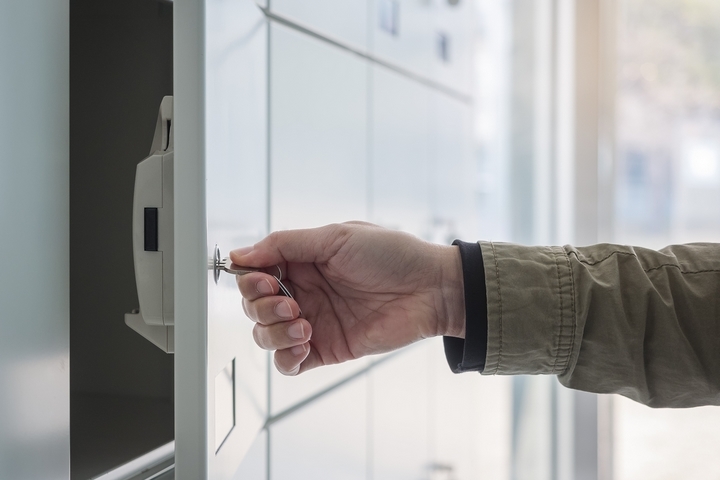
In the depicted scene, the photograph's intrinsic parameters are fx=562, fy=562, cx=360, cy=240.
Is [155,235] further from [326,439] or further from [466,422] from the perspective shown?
[466,422]

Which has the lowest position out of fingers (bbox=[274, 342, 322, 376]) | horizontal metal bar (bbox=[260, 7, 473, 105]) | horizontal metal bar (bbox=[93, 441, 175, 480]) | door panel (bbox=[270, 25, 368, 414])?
horizontal metal bar (bbox=[93, 441, 175, 480])

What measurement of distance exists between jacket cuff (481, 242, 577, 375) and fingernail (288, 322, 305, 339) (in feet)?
0.73

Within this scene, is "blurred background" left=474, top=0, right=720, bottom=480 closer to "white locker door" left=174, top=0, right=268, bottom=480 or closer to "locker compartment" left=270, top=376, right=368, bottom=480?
"locker compartment" left=270, top=376, right=368, bottom=480

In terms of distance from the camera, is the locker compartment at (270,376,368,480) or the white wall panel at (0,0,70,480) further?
the locker compartment at (270,376,368,480)

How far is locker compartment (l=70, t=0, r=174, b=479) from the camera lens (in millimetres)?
657

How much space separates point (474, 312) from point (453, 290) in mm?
72

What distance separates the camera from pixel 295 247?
66cm

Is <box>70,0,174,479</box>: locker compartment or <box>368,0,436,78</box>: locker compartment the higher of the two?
<box>368,0,436,78</box>: locker compartment

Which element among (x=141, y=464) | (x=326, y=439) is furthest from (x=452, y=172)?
(x=141, y=464)

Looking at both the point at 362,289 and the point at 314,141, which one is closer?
the point at 362,289

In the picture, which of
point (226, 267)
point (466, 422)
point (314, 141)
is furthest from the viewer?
point (466, 422)

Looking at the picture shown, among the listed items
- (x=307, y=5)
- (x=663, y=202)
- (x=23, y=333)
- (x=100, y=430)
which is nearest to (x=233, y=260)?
(x=23, y=333)

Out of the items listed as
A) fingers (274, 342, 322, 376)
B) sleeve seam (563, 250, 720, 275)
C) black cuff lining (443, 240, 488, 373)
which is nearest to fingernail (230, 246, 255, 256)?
fingers (274, 342, 322, 376)

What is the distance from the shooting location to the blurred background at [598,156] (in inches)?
68.7
